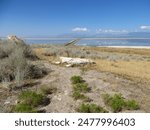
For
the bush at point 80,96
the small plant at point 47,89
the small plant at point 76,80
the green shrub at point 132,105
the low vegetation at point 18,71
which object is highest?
the low vegetation at point 18,71

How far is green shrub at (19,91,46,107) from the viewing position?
29.5ft

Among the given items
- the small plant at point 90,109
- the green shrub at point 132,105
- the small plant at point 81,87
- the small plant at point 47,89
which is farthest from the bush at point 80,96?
the green shrub at point 132,105

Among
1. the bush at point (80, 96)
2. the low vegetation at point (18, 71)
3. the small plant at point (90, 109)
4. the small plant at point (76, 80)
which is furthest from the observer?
the low vegetation at point (18, 71)

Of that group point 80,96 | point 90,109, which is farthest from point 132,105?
point 80,96

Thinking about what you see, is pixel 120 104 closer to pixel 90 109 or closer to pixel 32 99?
pixel 90 109

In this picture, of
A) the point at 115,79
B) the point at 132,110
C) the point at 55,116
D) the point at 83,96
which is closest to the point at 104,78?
the point at 115,79

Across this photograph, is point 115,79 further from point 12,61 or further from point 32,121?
point 32,121

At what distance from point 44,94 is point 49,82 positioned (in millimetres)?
1488

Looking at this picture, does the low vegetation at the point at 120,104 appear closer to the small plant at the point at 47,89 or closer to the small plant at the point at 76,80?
the small plant at the point at 47,89

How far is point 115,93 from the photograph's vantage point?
396 inches

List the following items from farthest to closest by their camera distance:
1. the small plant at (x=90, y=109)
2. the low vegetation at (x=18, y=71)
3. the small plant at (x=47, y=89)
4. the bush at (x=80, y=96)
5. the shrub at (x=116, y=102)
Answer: the low vegetation at (x=18, y=71) < the small plant at (x=47, y=89) < the bush at (x=80, y=96) < the shrub at (x=116, y=102) < the small plant at (x=90, y=109)

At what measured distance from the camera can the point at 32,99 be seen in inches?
358

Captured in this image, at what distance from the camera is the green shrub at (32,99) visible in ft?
29.5

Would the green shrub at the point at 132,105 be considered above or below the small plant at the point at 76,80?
below
